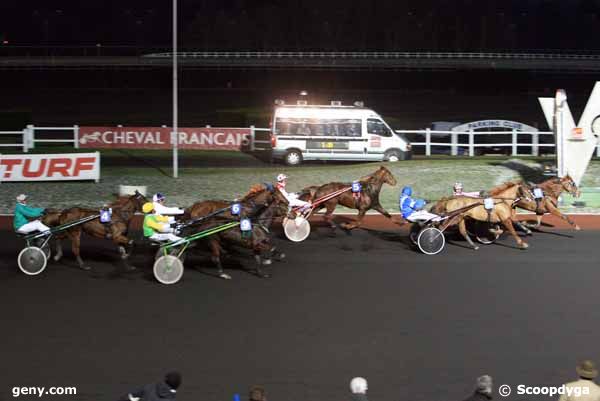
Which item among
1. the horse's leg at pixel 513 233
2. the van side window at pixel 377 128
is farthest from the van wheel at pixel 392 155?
the horse's leg at pixel 513 233

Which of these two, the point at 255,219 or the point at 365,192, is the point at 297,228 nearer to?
the point at 365,192

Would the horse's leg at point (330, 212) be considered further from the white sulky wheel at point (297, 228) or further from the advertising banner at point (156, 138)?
the advertising banner at point (156, 138)

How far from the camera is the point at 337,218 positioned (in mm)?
19344

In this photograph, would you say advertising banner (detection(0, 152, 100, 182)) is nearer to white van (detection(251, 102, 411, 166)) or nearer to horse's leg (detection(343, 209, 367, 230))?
white van (detection(251, 102, 411, 166))

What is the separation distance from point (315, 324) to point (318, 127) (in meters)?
16.3

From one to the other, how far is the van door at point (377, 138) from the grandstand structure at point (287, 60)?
103ft

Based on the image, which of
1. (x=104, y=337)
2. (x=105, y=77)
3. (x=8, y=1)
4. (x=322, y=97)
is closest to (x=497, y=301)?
(x=104, y=337)

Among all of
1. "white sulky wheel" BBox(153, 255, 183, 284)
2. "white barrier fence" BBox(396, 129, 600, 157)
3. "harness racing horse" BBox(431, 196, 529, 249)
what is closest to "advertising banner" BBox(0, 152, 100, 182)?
"white barrier fence" BBox(396, 129, 600, 157)

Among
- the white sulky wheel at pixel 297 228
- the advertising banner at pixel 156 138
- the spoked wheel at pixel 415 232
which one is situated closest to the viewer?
the spoked wheel at pixel 415 232

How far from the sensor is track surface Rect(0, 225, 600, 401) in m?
9.45

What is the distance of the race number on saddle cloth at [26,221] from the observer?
535 inches

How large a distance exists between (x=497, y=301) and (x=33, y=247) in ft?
24.4

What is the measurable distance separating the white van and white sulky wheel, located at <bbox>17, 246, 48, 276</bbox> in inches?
545

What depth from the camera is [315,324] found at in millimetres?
11422
